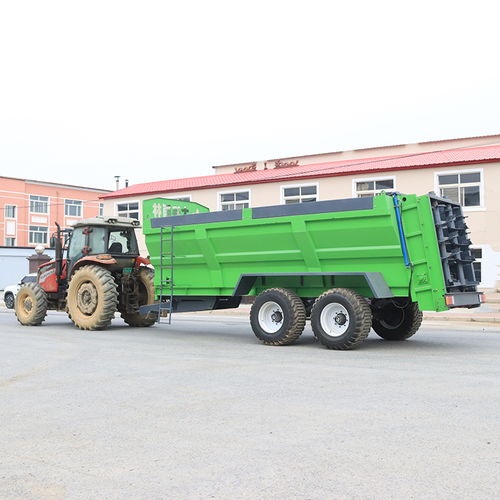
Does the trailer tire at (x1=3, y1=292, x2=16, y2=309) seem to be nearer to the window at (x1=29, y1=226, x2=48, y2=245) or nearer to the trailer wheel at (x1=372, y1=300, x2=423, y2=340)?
the trailer wheel at (x1=372, y1=300, x2=423, y2=340)

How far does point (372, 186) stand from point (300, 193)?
369 centimetres

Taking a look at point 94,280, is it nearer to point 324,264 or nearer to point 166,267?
point 166,267

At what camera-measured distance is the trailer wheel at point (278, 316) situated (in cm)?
1085

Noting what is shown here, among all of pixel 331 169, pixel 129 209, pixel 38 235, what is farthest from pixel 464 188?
pixel 38 235

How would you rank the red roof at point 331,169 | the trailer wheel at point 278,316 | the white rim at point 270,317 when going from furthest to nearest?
the red roof at point 331,169 < the white rim at point 270,317 < the trailer wheel at point 278,316

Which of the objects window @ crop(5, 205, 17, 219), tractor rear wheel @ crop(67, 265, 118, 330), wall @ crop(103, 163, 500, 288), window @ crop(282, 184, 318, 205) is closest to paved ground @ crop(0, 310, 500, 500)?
tractor rear wheel @ crop(67, 265, 118, 330)

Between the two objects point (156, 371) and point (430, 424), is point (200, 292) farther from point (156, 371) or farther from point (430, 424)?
point (430, 424)

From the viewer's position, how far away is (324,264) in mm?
10797

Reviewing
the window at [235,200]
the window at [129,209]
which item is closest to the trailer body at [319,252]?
the window at [235,200]

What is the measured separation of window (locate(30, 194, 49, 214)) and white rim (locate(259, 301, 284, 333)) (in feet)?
204

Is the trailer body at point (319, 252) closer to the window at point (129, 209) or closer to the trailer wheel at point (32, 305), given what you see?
the trailer wheel at point (32, 305)

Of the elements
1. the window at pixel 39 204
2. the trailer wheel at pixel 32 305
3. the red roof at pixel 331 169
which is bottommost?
the trailer wheel at pixel 32 305

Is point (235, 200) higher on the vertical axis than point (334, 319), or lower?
higher

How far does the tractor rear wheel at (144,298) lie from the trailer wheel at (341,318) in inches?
192
